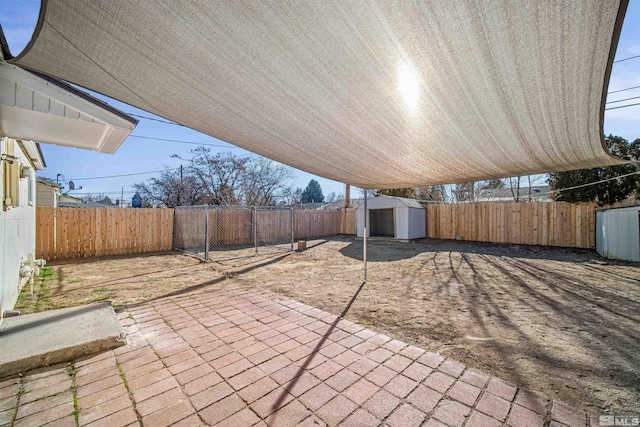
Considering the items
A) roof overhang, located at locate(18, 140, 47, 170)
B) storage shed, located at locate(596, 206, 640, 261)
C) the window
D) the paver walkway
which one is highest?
roof overhang, located at locate(18, 140, 47, 170)

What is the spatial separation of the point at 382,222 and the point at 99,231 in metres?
11.1

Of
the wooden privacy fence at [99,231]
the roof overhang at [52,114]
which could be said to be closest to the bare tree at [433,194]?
the wooden privacy fence at [99,231]

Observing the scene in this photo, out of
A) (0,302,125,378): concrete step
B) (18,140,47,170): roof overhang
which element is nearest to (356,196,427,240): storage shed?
(0,302,125,378): concrete step

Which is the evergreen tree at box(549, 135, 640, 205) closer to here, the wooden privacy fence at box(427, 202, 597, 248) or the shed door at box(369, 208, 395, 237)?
the wooden privacy fence at box(427, 202, 597, 248)

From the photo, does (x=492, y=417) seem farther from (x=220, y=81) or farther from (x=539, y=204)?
(x=539, y=204)

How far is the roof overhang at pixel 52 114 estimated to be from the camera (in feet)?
6.90

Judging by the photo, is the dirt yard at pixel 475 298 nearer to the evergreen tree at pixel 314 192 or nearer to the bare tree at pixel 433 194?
the bare tree at pixel 433 194

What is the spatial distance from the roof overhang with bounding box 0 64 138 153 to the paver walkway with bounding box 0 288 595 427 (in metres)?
2.01

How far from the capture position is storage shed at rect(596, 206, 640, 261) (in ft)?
20.0

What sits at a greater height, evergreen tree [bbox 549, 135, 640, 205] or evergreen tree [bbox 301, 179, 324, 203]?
evergreen tree [bbox 301, 179, 324, 203]

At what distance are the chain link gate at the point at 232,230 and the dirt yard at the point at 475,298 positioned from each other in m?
1.64

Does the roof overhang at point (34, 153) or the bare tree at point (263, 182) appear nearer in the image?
the roof overhang at point (34, 153)

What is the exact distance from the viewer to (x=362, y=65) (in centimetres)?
173

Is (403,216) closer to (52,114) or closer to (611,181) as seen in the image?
(611,181)
